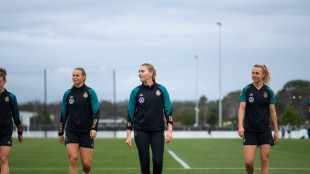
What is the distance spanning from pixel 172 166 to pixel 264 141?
25.7 ft

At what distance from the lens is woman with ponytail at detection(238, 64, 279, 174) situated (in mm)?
9711

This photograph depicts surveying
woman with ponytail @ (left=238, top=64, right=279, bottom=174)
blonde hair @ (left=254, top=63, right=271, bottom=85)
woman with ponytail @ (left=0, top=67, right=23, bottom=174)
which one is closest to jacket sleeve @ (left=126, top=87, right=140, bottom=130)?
woman with ponytail @ (left=238, top=64, right=279, bottom=174)

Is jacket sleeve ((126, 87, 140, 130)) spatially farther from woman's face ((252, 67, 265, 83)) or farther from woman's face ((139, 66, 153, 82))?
woman's face ((252, 67, 265, 83))

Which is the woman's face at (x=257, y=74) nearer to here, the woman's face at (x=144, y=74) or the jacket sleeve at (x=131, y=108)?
the woman's face at (x=144, y=74)

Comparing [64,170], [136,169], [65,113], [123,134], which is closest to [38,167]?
[64,170]

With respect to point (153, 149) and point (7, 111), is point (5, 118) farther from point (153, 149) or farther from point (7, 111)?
point (153, 149)

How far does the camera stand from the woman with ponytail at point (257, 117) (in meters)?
9.71

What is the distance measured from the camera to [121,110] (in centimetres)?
5759

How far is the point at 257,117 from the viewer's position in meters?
9.78

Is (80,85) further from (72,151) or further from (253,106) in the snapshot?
(253,106)

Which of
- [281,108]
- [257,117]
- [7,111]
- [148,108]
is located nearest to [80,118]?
[7,111]

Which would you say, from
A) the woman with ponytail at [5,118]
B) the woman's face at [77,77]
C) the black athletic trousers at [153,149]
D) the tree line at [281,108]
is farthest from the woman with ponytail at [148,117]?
the tree line at [281,108]

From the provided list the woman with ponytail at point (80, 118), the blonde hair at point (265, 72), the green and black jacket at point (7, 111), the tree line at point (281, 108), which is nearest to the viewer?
the blonde hair at point (265, 72)

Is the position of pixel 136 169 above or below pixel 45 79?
below
